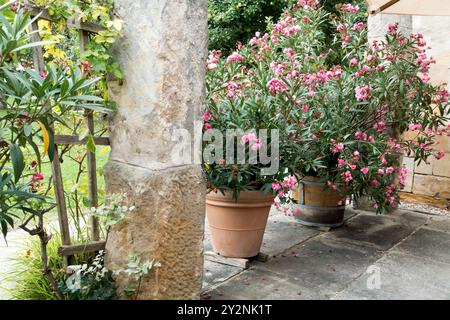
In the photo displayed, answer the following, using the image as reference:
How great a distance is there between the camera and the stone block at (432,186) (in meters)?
5.46

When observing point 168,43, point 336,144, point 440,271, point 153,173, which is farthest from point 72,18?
point 440,271

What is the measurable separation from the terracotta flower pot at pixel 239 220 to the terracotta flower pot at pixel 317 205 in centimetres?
95

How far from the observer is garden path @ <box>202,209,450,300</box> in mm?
3277

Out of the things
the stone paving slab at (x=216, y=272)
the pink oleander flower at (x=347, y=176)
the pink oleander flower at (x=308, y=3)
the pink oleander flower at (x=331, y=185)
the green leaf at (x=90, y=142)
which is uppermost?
the pink oleander flower at (x=308, y=3)

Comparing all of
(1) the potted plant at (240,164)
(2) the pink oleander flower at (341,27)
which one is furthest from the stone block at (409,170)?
(1) the potted plant at (240,164)

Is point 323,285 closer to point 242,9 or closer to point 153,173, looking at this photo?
point 153,173

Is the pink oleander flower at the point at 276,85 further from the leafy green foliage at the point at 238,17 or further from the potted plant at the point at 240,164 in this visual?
the leafy green foliage at the point at 238,17

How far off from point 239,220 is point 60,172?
1453mm

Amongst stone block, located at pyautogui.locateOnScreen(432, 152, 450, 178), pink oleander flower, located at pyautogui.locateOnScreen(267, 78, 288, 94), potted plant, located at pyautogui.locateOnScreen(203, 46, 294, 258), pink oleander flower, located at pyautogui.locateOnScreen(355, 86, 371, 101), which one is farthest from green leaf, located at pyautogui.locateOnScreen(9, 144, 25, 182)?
stone block, located at pyautogui.locateOnScreen(432, 152, 450, 178)

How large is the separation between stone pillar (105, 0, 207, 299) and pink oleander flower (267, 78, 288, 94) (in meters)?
0.81

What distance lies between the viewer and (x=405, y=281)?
347 centimetres

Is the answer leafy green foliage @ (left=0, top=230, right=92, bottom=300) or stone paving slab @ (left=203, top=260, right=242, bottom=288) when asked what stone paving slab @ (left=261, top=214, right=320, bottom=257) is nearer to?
stone paving slab @ (left=203, top=260, right=242, bottom=288)

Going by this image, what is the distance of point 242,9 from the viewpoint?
925cm

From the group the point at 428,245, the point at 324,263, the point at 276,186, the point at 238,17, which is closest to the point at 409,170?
the point at 428,245
